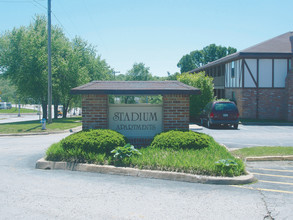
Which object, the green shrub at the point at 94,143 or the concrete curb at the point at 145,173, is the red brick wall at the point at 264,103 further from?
the concrete curb at the point at 145,173

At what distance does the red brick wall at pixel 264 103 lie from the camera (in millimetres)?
26656

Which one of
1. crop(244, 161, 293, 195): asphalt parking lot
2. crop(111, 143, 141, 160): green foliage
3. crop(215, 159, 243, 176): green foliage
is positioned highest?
crop(111, 143, 141, 160): green foliage

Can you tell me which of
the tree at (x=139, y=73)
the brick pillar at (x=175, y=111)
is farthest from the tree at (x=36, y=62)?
the tree at (x=139, y=73)

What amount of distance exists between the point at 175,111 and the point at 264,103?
61.1ft

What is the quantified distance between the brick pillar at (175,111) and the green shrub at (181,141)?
0.84m

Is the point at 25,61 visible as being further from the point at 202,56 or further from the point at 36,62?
the point at 202,56

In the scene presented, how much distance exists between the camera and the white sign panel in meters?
10.7

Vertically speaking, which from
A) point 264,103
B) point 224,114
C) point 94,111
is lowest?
point 224,114

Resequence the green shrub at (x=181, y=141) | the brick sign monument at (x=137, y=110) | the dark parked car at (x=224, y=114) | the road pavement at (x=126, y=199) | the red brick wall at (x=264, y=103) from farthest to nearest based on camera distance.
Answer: the red brick wall at (x=264, y=103) < the dark parked car at (x=224, y=114) < the brick sign monument at (x=137, y=110) < the green shrub at (x=181, y=141) < the road pavement at (x=126, y=199)

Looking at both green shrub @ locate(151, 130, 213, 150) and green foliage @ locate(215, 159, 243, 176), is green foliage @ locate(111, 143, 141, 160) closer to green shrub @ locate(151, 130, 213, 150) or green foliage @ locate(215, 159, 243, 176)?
green shrub @ locate(151, 130, 213, 150)

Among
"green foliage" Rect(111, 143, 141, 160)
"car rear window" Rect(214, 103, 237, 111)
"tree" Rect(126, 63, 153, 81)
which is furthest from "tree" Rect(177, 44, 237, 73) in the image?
"green foliage" Rect(111, 143, 141, 160)

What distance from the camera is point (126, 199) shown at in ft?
19.1

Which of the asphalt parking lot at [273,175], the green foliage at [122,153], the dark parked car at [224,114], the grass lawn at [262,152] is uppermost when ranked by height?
the dark parked car at [224,114]

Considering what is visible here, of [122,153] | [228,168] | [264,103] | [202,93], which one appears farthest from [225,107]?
[228,168]
